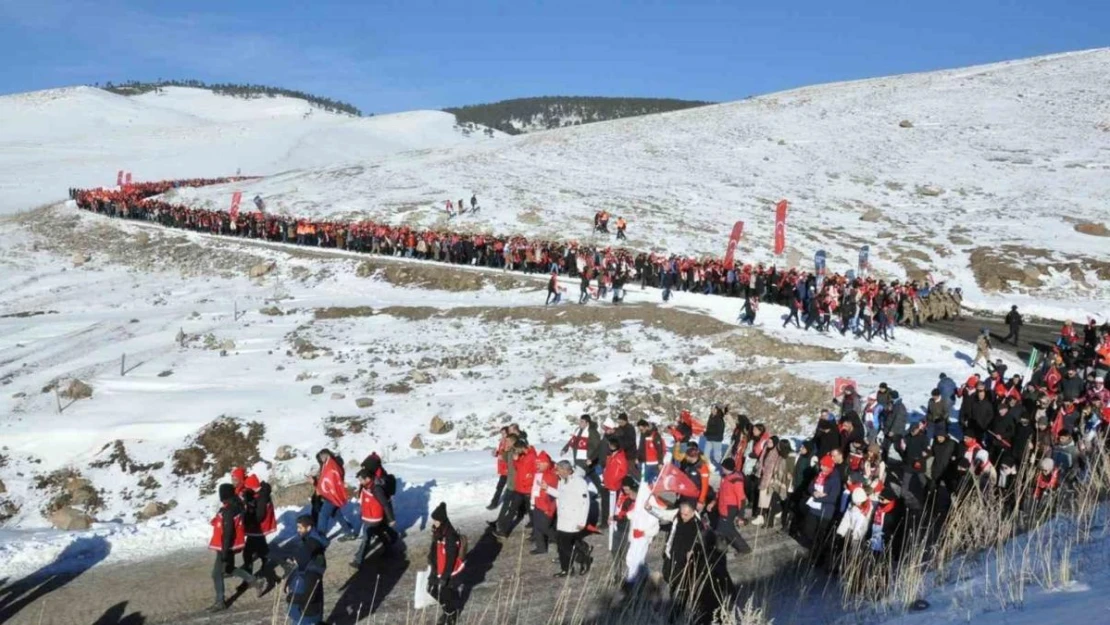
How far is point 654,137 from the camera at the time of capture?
75.9m

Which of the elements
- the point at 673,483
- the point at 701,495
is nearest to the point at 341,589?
the point at 673,483

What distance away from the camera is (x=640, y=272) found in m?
31.0

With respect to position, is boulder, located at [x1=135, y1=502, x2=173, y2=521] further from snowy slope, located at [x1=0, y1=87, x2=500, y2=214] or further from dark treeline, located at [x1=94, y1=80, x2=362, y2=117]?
dark treeline, located at [x1=94, y1=80, x2=362, y2=117]

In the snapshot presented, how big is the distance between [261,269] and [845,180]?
44.0 m

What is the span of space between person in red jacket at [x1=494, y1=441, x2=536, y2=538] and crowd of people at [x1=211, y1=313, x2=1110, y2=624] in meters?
0.02

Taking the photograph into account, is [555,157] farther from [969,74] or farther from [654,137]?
[969,74]

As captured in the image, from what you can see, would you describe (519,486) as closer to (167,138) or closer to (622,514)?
(622,514)

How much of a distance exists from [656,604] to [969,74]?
320 feet

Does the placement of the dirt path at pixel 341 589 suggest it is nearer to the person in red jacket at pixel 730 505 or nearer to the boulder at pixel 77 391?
the person in red jacket at pixel 730 505

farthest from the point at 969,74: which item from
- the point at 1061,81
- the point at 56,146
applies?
the point at 56,146

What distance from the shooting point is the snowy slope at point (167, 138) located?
81.7 m

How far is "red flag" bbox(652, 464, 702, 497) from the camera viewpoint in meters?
9.62

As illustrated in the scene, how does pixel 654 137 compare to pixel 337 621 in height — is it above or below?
above

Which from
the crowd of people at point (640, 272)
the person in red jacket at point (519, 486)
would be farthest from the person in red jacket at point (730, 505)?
the crowd of people at point (640, 272)
